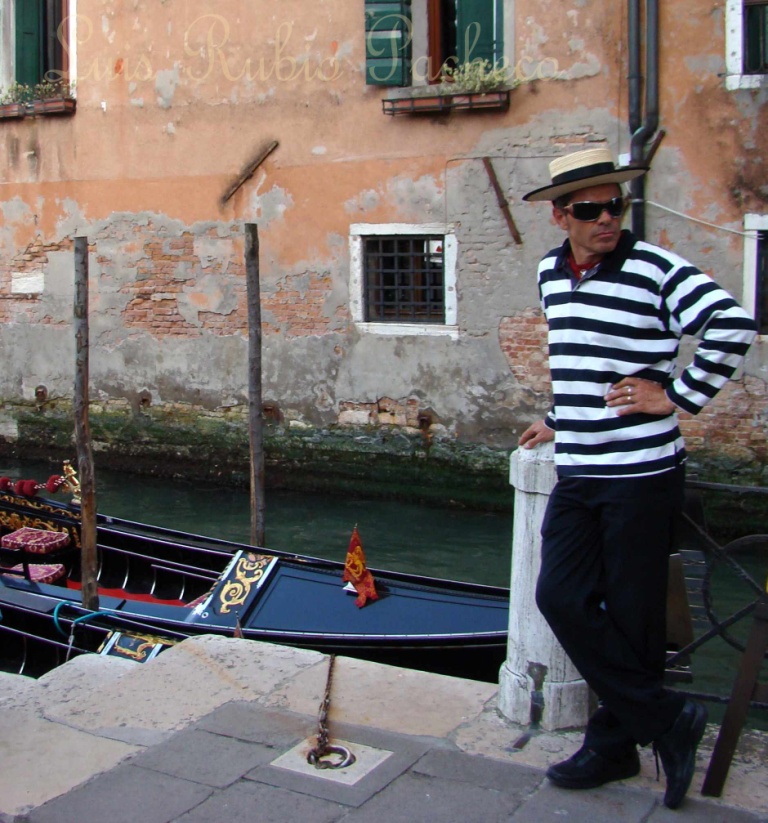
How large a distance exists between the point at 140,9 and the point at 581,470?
6770 millimetres

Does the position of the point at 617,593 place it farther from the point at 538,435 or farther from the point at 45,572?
the point at 45,572

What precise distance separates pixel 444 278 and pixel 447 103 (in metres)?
1.02

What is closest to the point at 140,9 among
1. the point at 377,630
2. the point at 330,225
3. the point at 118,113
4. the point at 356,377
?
the point at 118,113

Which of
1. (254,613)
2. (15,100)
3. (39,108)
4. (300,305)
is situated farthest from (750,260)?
(15,100)

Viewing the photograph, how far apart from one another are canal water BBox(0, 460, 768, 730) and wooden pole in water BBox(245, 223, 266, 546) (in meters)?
0.74

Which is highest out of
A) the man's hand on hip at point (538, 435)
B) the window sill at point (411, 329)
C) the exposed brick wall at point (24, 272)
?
the exposed brick wall at point (24, 272)

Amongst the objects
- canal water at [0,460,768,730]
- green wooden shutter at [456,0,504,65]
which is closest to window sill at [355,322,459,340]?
canal water at [0,460,768,730]

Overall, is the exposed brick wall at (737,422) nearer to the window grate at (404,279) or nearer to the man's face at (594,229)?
the window grate at (404,279)

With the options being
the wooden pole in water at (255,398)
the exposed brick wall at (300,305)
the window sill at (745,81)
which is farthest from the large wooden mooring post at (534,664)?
the exposed brick wall at (300,305)

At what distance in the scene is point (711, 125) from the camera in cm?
600

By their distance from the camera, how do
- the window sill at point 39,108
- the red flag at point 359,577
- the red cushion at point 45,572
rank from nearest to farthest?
the red flag at point 359,577 → the red cushion at point 45,572 → the window sill at point 39,108

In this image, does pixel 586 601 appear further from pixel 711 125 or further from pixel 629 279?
pixel 711 125

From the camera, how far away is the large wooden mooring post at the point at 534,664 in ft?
6.46

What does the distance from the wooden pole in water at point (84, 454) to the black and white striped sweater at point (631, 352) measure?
293 cm
